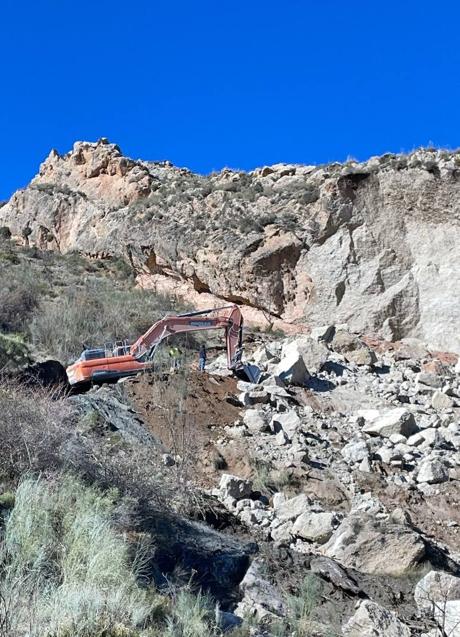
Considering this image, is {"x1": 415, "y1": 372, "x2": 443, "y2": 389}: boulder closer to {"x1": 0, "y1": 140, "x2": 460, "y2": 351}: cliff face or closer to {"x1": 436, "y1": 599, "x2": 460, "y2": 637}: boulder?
{"x1": 0, "y1": 140, "x2": 460, "y2": 351}: cliff face

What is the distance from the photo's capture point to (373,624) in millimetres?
5414

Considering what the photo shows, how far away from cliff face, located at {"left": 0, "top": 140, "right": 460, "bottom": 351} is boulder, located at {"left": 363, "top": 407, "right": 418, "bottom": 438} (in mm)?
6821

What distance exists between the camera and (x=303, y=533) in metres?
7.68

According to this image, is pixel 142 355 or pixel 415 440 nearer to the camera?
pixel 415 440

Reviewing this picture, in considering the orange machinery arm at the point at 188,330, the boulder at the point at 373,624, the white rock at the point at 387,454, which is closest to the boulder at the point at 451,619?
the boulder at the point at 373,624

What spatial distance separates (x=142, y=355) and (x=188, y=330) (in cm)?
120

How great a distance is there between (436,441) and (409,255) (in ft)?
31.1

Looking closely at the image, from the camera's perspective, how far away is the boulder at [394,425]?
36.6ft

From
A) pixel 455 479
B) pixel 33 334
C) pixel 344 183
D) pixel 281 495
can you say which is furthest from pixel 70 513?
pixel 344 183

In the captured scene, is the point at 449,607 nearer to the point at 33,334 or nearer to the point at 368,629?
the point at 368,629

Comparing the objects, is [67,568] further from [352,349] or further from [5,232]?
[5,232]

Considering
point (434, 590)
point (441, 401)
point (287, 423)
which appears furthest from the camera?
point (441, 401)

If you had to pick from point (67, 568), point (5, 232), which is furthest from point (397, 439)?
point (5, 232)

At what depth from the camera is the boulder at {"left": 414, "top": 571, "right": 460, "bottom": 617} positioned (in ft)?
19.8
